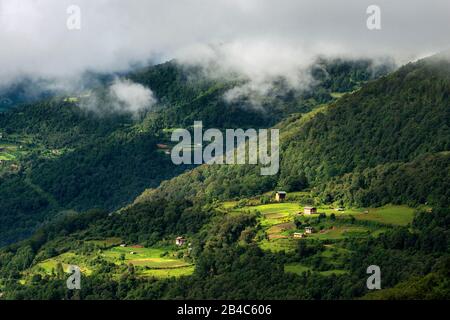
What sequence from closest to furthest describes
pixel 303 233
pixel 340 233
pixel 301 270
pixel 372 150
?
pixel 301 270, pixel 340 233, pixel 303 233, pixel 372 150

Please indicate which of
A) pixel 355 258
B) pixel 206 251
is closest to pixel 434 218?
pixel 355 258

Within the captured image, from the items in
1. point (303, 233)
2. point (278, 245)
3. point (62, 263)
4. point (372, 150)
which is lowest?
point (62, 263)

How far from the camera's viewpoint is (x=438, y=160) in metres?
145

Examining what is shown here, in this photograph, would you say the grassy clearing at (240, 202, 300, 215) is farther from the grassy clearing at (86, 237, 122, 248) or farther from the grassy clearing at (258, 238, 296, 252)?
the grassy clearing at (86, 237, 122, 248)

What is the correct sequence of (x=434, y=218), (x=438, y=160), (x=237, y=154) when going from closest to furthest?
1. (x=434, y=218)
2. (x=438, y=160)
3. (x=237, y=154)

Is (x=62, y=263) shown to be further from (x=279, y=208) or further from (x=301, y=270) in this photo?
(x=301, y=270)

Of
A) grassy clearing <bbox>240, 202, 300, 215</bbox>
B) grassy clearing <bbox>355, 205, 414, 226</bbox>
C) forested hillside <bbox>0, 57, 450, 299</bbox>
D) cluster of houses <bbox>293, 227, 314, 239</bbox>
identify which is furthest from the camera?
grassy clearing <bbox>240, 202, 300, 215</bbox>

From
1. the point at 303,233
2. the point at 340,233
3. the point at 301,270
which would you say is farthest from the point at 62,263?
the point at 340,233

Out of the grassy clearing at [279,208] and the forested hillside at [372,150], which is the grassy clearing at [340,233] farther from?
the grassy clearing at [279,208]

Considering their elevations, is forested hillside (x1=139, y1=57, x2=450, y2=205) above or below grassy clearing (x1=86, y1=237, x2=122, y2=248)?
above

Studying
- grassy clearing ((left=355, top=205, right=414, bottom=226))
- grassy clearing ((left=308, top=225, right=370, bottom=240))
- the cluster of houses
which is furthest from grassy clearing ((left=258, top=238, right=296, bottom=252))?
grassy clearing ((left=355, top=205, right=414, bottom=226))

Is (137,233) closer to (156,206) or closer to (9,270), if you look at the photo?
(156,206)

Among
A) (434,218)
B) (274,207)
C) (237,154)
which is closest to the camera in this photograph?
(434,218)
